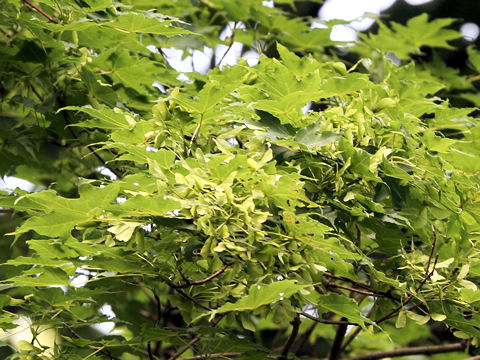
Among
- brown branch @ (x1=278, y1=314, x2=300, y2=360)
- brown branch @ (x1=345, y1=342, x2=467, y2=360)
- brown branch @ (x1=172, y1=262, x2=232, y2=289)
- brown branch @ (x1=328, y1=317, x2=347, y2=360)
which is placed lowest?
brown branch @ (x1=345, y1=342, x2=467, y2=360)

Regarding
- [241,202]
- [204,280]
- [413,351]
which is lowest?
[413,351]

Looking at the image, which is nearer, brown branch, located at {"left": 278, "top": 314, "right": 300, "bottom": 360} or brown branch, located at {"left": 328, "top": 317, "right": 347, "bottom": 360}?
brown branch, located at {"left": 278, "top": 314, "right": 300, "bottom": 360}

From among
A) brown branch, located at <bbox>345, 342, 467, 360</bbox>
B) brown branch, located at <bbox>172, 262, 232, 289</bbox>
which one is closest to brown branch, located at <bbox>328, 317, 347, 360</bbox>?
brown branch, located at <bbox>345, 342, 467, 360</bbox>

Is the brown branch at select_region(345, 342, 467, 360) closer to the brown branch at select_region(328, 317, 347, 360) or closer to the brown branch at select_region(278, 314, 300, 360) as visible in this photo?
the brown branch at select_region(328, 317, 347, 360)

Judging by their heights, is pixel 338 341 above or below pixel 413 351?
above

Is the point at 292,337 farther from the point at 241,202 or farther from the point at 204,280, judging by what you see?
the point at 241,202

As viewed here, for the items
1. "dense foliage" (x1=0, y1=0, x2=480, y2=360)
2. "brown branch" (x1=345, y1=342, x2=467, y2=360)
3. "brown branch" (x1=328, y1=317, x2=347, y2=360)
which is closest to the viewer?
"dense foliage" (x1=0, y1=0, x2=480, y2=360)

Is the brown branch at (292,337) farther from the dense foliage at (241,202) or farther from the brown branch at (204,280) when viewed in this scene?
the brown branch at (204,280)

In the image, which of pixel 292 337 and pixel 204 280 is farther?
pixel 292 337

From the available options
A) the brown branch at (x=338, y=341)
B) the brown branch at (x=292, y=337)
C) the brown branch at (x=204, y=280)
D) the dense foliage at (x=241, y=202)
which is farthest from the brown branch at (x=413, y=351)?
the brown branch at (x=204, y=280)

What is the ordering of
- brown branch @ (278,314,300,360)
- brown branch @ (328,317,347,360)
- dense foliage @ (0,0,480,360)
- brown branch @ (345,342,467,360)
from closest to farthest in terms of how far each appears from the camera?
1. dense foliage @ (0,0,480,360)
2. brown branch @ (278,314,300,360)
3. brown branch @ (328,317,347,360)
4. brown branch @ (345,342,467,360)

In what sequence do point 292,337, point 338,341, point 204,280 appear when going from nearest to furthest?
point 204,280 → point 292,337 → point 338,341

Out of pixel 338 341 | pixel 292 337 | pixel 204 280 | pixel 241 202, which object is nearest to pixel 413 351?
pixel 338 341

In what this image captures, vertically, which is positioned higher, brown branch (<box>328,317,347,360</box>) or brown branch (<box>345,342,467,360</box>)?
brown branch (<box>328,317,347,360</box>)
